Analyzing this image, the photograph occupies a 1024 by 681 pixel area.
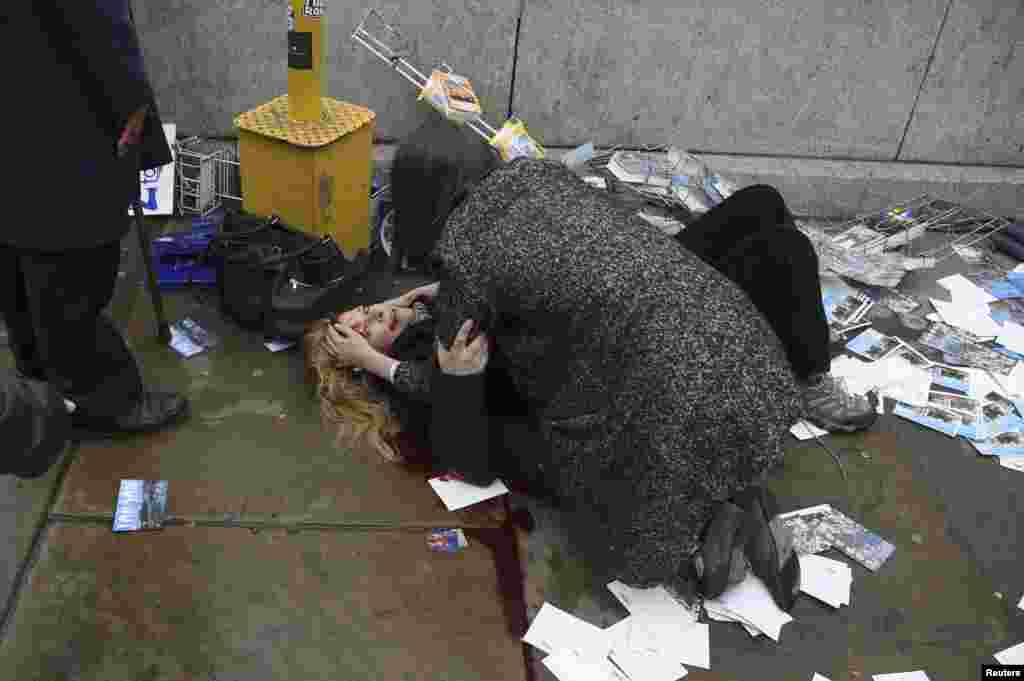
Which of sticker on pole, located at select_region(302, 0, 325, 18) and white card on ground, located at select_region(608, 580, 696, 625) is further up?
sticker on pole, located at select_region(302, 0, 325, 18)

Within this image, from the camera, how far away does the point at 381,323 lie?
3100 millimetres

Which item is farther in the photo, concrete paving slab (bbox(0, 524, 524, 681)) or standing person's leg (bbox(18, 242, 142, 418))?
standing person's leg (bbox(18, 242, 142, 418))

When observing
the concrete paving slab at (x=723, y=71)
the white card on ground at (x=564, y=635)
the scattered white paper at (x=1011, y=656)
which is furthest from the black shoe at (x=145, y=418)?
the scattered white paper at (x=1011, y=656)

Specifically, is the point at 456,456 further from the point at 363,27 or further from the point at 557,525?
the point at 363,27

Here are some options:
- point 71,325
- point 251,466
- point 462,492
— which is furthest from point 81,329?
point 462,492

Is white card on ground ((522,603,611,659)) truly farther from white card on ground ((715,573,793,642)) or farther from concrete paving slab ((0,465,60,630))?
concrete paving slab ((0,465,60,630))

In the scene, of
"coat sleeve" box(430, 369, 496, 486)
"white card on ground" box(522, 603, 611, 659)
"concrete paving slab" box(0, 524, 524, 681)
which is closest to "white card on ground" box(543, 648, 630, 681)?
"white card on ground" box(522, 603, 611, 659)

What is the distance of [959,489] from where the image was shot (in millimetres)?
3254

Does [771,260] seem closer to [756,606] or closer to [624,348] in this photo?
[624,348]

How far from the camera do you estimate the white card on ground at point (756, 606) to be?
8.41ft

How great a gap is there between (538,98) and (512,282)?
2594 mm

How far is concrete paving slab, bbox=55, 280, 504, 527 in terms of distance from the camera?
2.76 metres

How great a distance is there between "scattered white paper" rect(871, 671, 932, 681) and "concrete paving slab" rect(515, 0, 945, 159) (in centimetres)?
323

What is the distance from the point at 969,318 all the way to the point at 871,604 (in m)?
2.20
